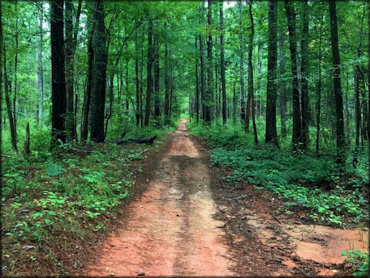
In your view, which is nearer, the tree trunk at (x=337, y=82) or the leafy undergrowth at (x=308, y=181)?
the leafy undergrowth at (x=308, y=181)

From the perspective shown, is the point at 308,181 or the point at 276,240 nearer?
the point at 276,240

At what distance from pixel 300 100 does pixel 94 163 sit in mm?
9153

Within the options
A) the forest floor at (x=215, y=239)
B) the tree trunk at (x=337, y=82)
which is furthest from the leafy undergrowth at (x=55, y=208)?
the tree trunk at (x=337, y=82)

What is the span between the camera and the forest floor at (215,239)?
427 centimetres

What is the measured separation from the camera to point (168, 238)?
5.28 metres

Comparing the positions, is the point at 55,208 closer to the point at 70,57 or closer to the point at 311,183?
the point at 311,183

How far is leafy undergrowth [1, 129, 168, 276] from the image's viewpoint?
3799 millimetres

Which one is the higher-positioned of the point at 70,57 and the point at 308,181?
the point at 70,57

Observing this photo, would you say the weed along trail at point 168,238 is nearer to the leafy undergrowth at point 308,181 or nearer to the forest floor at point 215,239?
the forest floor at point 215,239

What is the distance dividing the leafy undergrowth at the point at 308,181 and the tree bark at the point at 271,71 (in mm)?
2178

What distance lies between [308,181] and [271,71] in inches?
214

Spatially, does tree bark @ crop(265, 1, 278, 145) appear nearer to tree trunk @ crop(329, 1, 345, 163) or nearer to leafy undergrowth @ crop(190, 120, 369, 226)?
leafy undergrowth @ crop(190, 120, 369, 226)

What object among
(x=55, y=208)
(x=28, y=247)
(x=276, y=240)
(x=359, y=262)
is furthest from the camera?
(x=276, y=240)

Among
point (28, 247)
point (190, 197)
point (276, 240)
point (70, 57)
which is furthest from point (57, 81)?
point (276, 240)
